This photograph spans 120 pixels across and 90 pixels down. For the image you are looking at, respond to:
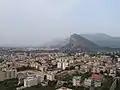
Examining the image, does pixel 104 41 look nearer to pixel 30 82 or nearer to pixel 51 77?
pixel 51 77

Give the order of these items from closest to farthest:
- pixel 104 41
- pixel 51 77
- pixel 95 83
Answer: pixel 95 83
pixel 51 77
pixel 104 41

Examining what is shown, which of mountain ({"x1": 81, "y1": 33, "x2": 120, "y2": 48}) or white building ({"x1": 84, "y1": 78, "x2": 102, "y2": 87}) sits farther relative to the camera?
mountain ({"x1": 81, "y1": 33, "x2": 120, "y2": 48})

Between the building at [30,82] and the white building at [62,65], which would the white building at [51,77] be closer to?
the building at [30,82]

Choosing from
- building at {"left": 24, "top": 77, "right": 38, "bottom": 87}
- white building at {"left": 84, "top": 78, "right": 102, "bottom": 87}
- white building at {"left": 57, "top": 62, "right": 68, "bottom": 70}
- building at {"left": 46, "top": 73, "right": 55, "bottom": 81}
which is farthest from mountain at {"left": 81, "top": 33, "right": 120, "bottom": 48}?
building at {"left": 24, "top": 77, "right": 38, "bottom": 87}

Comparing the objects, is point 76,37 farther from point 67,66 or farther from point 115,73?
point 115,73

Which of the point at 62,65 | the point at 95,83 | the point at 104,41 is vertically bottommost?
the point at 95,83

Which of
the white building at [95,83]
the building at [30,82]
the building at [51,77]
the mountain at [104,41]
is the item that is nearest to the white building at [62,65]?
the building at [51,77]

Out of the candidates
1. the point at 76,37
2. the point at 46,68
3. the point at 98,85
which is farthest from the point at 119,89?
the point at 76,37

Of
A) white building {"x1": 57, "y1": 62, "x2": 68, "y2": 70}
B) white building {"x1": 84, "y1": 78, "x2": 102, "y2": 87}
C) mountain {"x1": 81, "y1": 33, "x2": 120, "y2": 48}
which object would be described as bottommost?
white building {"x1": 84, "y1": 78, "x2": 102, "y2": 87}

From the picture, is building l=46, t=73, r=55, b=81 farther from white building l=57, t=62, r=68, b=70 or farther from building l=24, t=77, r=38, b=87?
white building l=57, t=62, r=68, b=70

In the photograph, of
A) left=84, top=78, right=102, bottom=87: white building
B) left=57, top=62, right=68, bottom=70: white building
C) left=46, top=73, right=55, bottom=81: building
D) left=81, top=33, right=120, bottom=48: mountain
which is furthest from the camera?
left=81, top=33, right=120, bottom=48: mountain

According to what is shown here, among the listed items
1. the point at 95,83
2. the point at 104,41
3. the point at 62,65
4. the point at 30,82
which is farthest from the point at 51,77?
the point at 104,41
